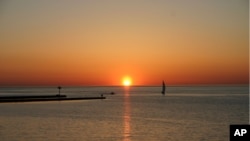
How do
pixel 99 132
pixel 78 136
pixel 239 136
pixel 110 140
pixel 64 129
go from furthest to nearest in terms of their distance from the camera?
pixel 64 129
pixel 99 132
pixel 78 136
pixel 110 140
pixel 239 136

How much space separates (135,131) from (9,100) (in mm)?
60710

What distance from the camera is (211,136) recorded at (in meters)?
33.0

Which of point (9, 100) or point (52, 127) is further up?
point (9, 100)

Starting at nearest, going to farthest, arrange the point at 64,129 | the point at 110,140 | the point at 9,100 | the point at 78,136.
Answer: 1. the point at 110,140
2. the point at 78,136
3. the point at 64,129
4. the point at 9,100

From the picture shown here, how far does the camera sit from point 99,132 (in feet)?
114

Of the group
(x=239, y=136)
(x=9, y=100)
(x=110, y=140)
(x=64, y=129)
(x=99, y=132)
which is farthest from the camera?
(x=9, y=100)

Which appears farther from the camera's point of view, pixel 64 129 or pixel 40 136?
pixel 64 129

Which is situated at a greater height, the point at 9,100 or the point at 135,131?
the point at 9,100

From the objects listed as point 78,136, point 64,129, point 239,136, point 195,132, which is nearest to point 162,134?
point 195,132

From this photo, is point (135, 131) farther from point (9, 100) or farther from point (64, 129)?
point (9, 100)

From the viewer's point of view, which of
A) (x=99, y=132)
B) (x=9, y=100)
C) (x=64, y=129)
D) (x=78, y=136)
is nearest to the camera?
(x=78, y=136)

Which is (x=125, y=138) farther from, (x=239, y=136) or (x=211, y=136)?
(x=239, y=136)

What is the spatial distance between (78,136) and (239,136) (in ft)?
70.2

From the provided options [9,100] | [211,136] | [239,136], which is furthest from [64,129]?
[9,100]
